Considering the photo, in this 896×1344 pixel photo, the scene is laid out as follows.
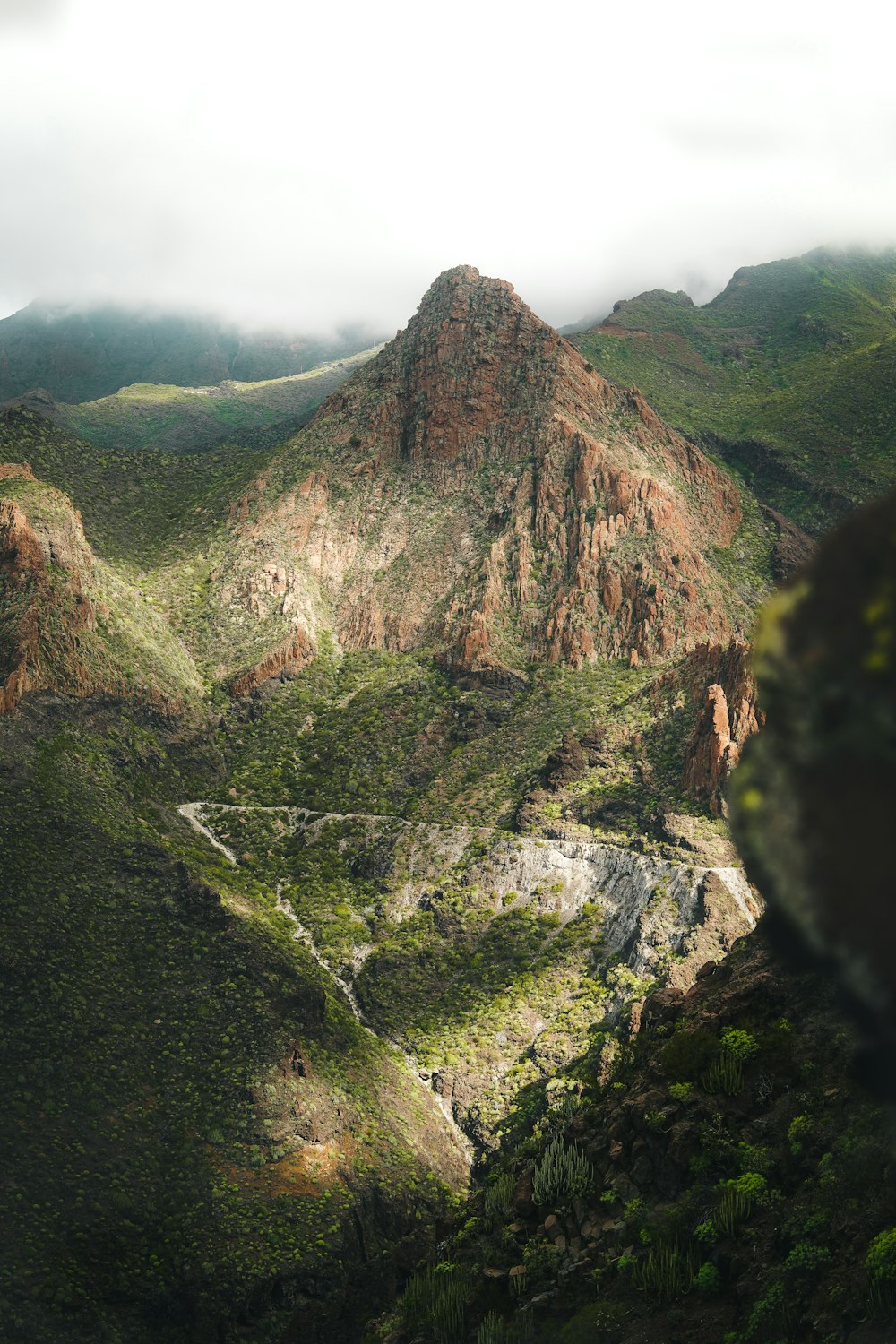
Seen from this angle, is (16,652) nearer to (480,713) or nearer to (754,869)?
(480,713)

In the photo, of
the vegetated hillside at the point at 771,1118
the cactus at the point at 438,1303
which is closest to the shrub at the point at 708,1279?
the vegetated hillside at the point at 771,1118

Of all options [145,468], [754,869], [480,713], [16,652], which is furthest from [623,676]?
[754,869]

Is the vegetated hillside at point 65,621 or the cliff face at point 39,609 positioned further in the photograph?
the vegetated hillside at point 65,621

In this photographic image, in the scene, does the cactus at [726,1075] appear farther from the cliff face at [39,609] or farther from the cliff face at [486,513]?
the cliff face at [486,513]

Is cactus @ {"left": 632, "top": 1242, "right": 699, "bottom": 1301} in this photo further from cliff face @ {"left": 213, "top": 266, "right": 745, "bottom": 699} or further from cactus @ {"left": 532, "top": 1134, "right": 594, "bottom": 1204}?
cliff face @ {"left": 213, "top": 266, "right": 745, "bottom": 699}

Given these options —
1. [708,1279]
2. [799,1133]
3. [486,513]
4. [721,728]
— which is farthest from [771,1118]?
[486,513]

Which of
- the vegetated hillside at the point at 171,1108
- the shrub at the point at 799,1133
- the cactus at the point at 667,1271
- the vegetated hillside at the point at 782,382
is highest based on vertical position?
the vegetated hillside at the point at 782,382
